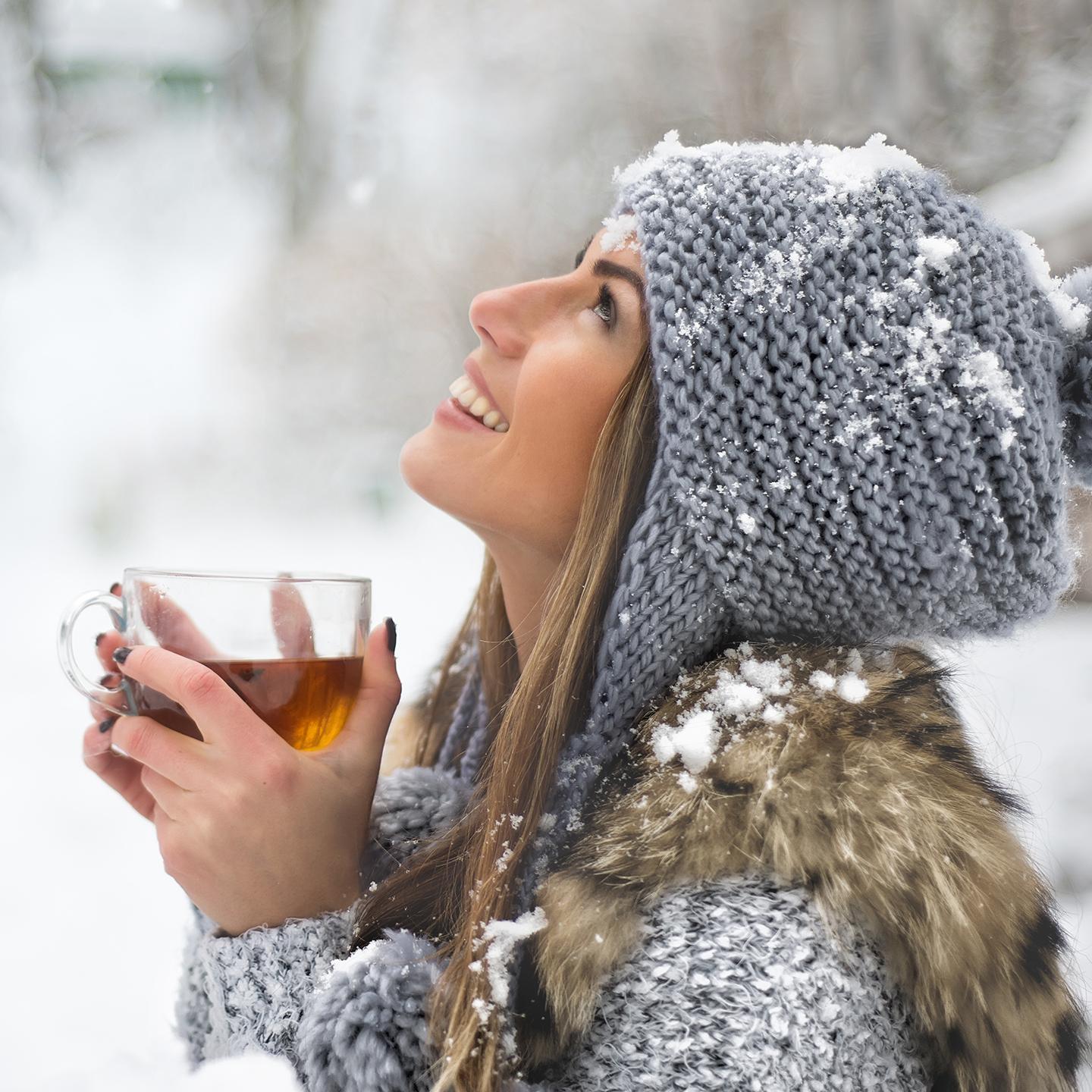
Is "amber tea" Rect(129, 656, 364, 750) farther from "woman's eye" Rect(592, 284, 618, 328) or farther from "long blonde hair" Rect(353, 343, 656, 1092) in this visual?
"woman's eye" Rect(592, 284, 618, 328)

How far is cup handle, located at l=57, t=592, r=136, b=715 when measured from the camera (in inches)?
31.7

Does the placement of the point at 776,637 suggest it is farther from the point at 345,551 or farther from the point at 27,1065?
the point at 345,551

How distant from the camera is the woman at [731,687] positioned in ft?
1.94

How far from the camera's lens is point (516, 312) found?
889 mm

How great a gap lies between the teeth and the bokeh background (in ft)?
3.63

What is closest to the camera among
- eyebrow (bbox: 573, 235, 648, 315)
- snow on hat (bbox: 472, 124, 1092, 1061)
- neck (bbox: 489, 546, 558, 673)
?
snow on hat (bbox: 472, 124, 1092, 1061)

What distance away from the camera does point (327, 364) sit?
2750 millimetres

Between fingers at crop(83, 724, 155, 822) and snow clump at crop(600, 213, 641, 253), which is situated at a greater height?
snow clump at crop(600, 213, 641, 253)

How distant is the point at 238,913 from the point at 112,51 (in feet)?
8.24

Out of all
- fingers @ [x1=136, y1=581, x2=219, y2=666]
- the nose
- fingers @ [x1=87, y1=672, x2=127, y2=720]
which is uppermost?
the nose

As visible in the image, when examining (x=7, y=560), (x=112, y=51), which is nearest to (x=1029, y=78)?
(x=112, y=51)

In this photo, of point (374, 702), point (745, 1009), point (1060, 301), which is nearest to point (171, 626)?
point (374, 702)

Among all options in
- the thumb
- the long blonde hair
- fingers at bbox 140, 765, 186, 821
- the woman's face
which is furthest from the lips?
fingers at bbox 140, 765, 186, 821

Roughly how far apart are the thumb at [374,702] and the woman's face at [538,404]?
0.16m
